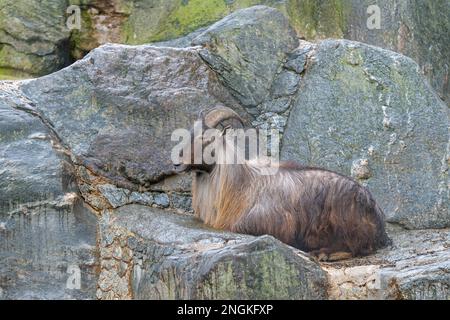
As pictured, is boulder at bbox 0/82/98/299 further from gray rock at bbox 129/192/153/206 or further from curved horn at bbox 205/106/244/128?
curved horn at bbox 205/106/244/128

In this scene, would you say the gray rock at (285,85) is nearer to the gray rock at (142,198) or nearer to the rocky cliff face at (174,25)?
the rocky cliff face at (174,25)

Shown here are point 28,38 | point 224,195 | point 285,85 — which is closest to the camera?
point 224,195

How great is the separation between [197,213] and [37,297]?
1654 millimetres

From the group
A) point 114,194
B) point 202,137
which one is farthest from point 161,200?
point 202,137

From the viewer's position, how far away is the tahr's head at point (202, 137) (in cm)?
895

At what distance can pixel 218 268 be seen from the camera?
23.4ft

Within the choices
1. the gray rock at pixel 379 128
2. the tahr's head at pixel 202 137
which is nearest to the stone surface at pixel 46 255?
the tahr's head at pixel 202 137

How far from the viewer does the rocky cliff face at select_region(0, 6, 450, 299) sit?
8828 mm

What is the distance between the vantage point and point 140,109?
977 cm

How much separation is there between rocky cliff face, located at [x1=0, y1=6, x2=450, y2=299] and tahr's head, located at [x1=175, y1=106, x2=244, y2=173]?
51 centimetres

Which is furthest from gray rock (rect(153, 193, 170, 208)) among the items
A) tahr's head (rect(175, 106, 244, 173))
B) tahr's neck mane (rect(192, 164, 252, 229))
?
tahr's head (rect(175, 106, 244, 173))

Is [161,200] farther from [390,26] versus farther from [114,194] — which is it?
[390,26]

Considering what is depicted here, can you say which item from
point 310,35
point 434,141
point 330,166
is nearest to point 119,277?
point 330,166

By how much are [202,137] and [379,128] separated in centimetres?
200
